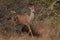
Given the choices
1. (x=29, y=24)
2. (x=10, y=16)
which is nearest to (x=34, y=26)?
(x=29, y=24)

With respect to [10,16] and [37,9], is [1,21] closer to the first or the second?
[10,16]

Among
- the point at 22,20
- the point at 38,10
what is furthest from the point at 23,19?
the point at 38,10

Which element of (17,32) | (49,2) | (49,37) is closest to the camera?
(49,37)

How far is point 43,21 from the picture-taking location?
Answer: 10.4 meters

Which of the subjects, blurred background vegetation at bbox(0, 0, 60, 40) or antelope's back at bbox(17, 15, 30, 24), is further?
blurred background vegetation at bbox(0, 0, 60, 40)

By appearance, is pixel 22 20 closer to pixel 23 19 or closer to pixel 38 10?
pixel 23 19

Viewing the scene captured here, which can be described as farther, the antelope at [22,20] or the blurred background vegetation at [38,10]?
the blurred background vegetation at [38,10]

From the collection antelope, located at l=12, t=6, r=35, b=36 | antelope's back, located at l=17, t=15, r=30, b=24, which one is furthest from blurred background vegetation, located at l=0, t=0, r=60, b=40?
antelope's back, located at l=17, t=15, r=30, b=24

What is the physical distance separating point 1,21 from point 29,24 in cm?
111

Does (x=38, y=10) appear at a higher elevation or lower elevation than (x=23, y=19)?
lower

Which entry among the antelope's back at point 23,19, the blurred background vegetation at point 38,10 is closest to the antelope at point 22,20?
the antelope's back at point 23,19

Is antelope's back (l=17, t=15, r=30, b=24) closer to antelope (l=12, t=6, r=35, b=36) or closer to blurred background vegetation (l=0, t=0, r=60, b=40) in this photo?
antelope (l=12, t=6, r=35, b=36)

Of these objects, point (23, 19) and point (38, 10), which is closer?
point (23, 19)

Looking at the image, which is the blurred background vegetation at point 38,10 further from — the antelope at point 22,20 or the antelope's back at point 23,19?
the antelope's back at point 23,19
